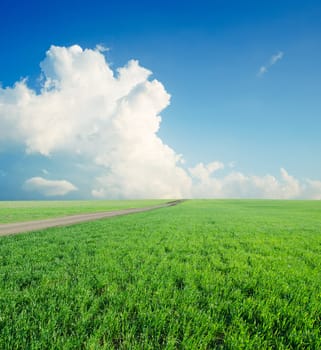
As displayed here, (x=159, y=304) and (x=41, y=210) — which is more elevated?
(x=159, y=304)

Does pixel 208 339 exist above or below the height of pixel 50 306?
below

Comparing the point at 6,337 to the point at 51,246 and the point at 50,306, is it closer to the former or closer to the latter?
the point at 50,306

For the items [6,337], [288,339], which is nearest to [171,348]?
[288,339]

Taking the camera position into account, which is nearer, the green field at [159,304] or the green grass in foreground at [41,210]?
the green field at [159,304]

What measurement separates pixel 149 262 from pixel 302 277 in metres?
4.59

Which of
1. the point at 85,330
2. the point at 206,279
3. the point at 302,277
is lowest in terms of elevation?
the point at 302,277

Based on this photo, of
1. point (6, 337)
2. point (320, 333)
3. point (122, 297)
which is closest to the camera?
point (6, 337)

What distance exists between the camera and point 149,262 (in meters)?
6.59

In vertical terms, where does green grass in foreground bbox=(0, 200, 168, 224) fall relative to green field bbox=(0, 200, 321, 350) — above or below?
below

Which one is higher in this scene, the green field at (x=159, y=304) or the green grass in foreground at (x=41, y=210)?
the green field at (x=159, y=304)

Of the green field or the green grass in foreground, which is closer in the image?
the green field

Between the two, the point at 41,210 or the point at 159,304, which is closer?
the point at 159,304

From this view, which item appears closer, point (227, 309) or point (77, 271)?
point (227, 309)

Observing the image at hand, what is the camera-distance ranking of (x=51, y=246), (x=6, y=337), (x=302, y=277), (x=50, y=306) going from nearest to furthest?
(x=6, y=337), (x=50, y=306), (x=302, y=277), (x=51, y=246)
